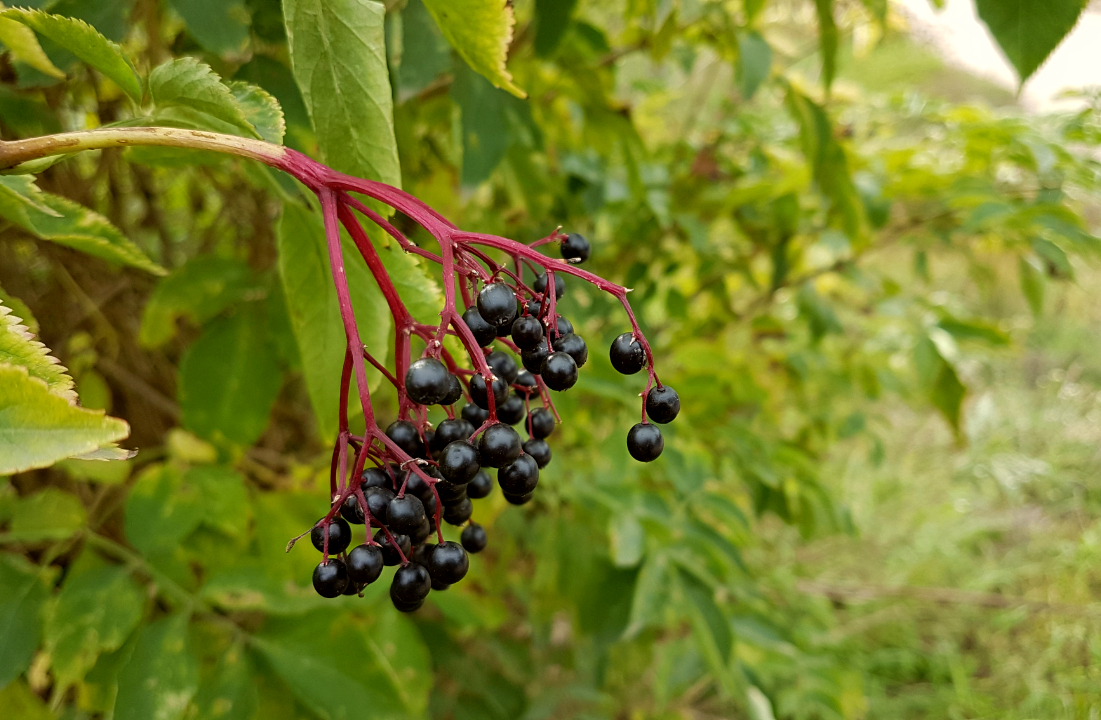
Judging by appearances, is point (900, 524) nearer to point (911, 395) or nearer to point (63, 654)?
point (911, 395)

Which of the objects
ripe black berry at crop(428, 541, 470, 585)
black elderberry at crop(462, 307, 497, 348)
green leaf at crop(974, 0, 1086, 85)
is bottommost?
ripe black berry at crop(428, 541, 470, 585)

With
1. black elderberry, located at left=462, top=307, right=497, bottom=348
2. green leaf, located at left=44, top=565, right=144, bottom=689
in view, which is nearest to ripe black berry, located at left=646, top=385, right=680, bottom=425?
black elderberry, located at left=462, top=307, right=497, bottom=348

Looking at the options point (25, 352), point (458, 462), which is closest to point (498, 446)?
point (458, 462)

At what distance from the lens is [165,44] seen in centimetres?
108

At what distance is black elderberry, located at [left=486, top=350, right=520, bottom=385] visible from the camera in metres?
0.55

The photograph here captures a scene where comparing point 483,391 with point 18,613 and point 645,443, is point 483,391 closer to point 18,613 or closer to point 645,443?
point 645,443

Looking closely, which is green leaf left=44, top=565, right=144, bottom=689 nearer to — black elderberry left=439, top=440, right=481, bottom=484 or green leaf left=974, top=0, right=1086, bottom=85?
black elderberry left=439, top=440, right=481, bottom=484

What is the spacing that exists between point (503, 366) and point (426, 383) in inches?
6.6

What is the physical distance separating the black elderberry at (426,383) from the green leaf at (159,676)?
487mm

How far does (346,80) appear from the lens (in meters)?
0.47

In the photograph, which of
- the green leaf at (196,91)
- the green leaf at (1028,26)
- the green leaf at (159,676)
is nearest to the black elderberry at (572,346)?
the green leaf at (196,91)

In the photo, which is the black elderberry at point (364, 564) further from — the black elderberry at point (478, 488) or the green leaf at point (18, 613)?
the green leaf at point (18, 613)

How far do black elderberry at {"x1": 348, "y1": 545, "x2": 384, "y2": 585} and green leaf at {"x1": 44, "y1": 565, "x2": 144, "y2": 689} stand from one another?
0.46m

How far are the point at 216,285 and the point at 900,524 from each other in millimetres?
2896
